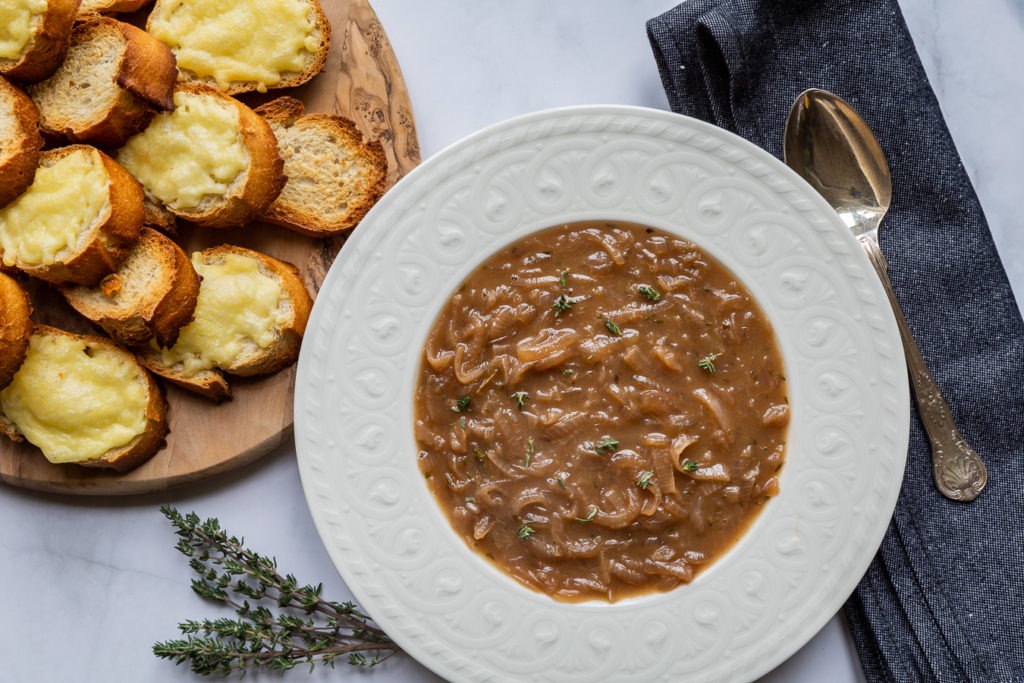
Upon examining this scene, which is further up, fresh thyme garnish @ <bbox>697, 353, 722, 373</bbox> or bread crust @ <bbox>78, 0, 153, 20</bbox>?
bread crust @ <bbox>78, 0, 153, 20</bbox>

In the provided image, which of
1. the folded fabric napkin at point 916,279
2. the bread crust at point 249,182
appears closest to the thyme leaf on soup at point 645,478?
the folded fabric napkin at point 916,279

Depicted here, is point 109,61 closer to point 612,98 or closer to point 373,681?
point 612,98

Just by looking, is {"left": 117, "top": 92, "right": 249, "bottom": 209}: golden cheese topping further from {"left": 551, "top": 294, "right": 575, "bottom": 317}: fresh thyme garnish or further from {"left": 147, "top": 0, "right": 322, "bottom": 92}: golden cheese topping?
{"left": 551, "top": 294, "right": 575, "bottom": 317}: fresh thyme garnish

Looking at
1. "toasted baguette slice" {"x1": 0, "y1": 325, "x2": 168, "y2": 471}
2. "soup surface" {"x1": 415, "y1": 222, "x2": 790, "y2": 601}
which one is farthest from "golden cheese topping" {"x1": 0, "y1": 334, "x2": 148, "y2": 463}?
"soup surface" {"x1": 415, "y1": 222, "x2": 790, "y2": 601}

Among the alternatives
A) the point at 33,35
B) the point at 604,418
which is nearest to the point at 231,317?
the point at 33,35

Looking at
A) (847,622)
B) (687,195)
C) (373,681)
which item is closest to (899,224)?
(687,195)

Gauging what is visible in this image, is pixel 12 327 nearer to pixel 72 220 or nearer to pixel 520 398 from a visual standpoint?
pixel 72 220
